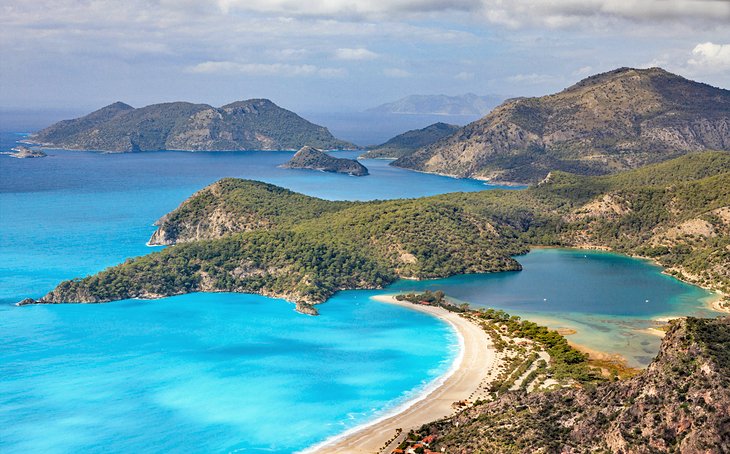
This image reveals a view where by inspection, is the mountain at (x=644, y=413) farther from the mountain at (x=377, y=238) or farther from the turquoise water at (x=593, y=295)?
the mountain at (x=377, y=238)

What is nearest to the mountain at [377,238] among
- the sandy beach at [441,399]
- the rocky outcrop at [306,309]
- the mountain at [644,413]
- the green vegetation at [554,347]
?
the rocky outcrop at [306,309]

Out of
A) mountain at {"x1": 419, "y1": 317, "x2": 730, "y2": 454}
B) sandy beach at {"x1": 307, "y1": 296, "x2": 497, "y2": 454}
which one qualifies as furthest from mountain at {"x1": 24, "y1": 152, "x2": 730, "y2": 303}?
mountain at {"x1": 419, "y1": 317, "x2": 730, "y2": 454}

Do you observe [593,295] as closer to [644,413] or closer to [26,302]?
[644,413]

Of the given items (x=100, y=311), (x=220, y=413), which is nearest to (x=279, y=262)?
(x=100, y=311)

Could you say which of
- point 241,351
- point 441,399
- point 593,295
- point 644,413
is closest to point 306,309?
point 241,351

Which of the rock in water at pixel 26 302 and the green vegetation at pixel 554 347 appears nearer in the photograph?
the green vegetation at pixel 554 347
